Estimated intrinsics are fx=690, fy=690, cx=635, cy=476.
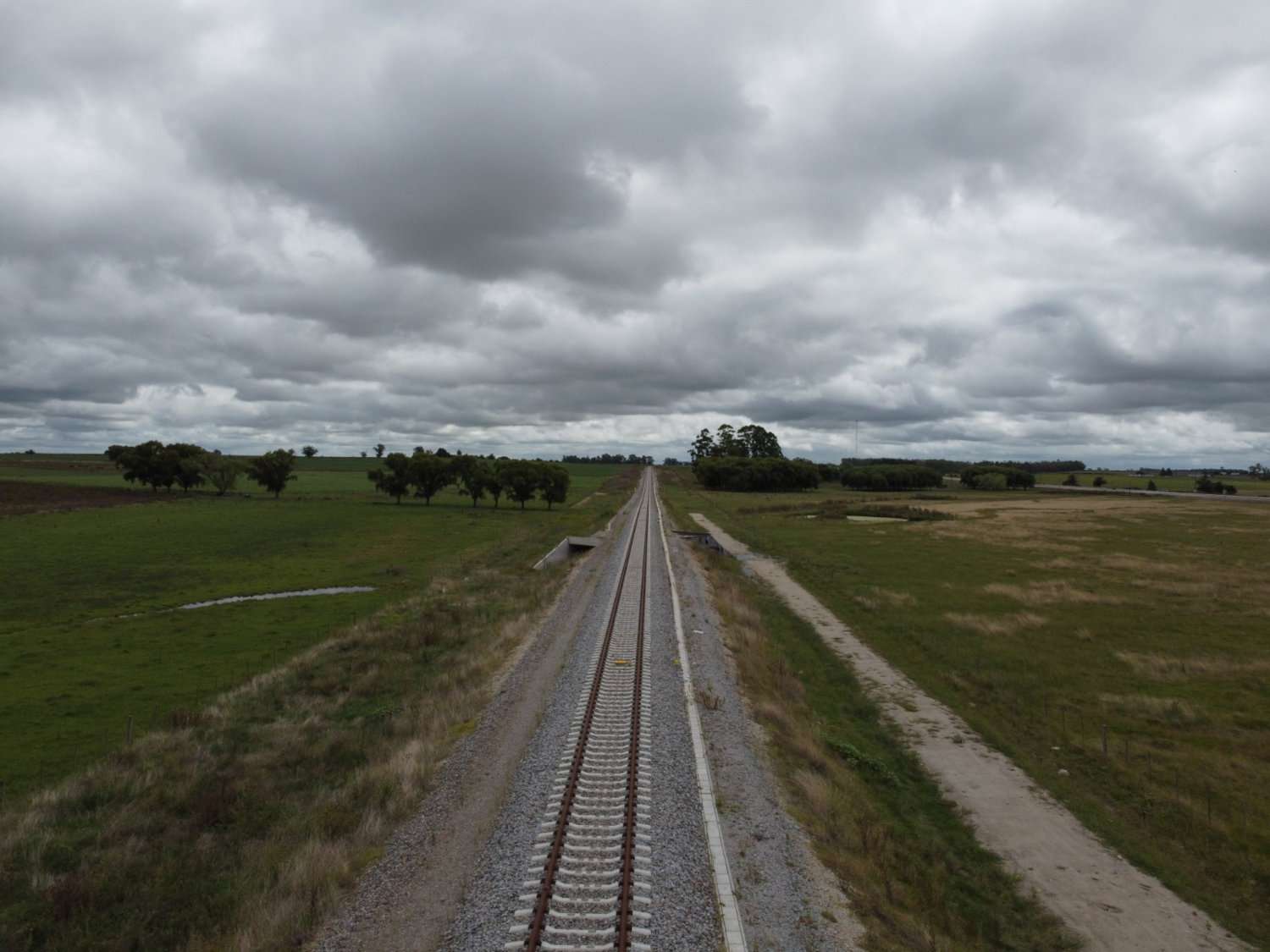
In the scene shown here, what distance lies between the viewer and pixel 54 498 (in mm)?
99750

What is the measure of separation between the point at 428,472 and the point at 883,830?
102 m

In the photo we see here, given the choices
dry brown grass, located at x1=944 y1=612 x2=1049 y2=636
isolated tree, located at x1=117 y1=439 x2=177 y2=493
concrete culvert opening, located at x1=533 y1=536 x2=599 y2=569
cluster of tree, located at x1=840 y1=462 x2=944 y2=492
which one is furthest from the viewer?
cluster of tree, located at x1=840 y1=462 x2=944 y2=492

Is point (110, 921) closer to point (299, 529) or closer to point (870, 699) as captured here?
point (870, 699)

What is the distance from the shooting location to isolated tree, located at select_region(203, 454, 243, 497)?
399 feet

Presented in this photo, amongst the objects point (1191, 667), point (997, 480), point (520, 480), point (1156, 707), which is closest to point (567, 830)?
point (1156, 707)

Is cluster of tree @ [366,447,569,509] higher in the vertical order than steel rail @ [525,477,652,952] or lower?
higher

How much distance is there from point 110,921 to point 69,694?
57.3 ft

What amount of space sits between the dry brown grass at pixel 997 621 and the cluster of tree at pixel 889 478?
139 m

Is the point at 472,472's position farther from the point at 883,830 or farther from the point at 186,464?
the point at 883,830

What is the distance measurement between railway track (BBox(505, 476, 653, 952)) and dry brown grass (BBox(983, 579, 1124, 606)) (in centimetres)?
2960

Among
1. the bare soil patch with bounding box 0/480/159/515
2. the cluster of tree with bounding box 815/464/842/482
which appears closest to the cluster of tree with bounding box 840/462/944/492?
the cluster of tree with bounding box 815/464/842/482

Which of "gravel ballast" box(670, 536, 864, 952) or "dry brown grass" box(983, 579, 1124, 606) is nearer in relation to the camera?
"gravel ballast" box(670, 536, 864, 952)

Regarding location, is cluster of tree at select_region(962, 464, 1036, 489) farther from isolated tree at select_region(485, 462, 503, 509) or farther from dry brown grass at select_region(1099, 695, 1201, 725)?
dry brown grass at select_region(1099, 695, 1201, 725)

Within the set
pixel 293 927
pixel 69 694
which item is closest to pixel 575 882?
pixel 293 927
